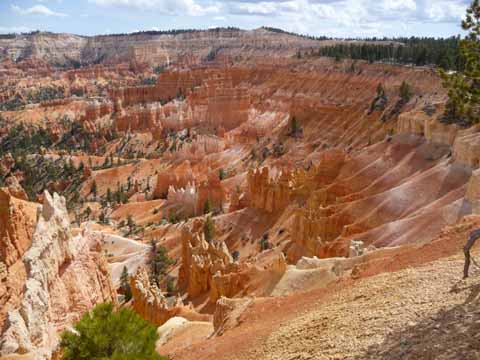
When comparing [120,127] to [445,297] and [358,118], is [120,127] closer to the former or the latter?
[358,118]

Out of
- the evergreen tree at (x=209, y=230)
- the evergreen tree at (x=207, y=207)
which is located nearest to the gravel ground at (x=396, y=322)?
the evergreen tree at (x=209, y=230)

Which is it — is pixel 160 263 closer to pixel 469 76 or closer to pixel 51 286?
pixel 51 286

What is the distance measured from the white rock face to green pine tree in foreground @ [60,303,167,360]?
1.74 m

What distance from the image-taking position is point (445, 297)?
31.8ft

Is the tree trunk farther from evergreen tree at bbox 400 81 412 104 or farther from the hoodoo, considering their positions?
evergreen tree at bbox 400 81 412 104

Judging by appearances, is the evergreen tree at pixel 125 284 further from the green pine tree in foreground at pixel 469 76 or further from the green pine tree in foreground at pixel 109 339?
the green pine tree in foreground at pixel 469 76

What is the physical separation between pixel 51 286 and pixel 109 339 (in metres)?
6.48

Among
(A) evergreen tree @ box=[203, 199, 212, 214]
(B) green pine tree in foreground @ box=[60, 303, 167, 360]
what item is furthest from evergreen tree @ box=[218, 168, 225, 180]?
(B) green pine tree in foreground @ box=[60, 303, 167, 360]

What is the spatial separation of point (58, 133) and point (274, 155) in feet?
199

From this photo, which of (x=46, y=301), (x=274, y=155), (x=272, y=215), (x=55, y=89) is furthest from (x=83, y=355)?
(x=55, y=89)

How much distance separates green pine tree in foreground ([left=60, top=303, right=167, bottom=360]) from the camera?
12508mm

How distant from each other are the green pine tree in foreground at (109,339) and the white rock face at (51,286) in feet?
5.72

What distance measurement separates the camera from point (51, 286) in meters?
18.0

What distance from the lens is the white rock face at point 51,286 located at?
13989 mm
